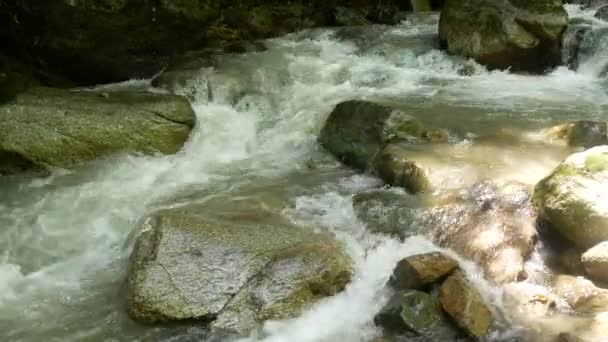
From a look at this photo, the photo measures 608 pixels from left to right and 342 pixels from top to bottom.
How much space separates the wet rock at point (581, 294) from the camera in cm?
405

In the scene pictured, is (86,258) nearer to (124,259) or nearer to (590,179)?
(124,259)

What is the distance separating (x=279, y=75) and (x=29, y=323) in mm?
5240

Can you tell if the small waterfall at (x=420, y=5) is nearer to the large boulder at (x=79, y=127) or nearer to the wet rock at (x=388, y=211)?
the large boulder at (x=79, y=127)

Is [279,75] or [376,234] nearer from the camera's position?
[376,234]

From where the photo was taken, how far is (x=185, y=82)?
8.09m

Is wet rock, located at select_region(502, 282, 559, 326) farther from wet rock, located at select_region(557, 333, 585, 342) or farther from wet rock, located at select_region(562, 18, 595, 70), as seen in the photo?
wet rock, located at select_region(562, 18, 595, 70)

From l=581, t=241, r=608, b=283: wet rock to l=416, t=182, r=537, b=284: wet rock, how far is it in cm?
43

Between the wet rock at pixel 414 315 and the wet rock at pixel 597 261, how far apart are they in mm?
1205

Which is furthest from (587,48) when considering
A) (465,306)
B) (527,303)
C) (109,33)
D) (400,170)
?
(109,33)

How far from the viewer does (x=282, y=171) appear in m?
6.23

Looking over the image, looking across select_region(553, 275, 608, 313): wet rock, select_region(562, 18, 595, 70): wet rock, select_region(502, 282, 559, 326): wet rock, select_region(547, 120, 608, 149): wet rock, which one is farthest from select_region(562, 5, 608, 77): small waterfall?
select_region(502, 282, 559, 326): wet rock

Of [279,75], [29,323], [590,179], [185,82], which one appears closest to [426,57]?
[279,75]

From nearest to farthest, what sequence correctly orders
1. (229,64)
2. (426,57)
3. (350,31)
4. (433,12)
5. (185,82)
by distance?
(185,82)
(229,64)
(426,57)
(350,31)
(433,12)

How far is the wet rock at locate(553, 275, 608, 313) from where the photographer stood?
4.05 metres
